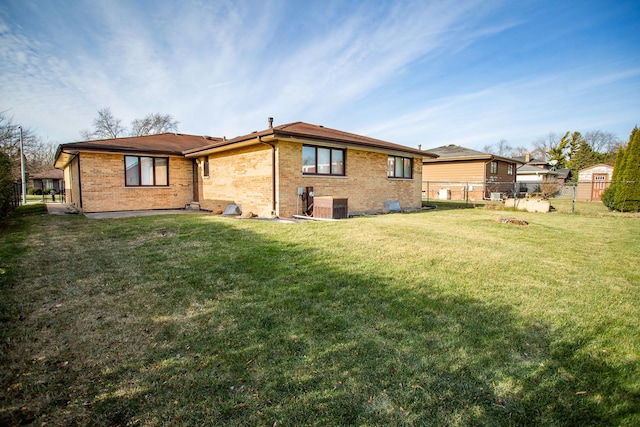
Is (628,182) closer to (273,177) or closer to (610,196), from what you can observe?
(610,196)

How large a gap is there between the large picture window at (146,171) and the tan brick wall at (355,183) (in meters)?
7.90

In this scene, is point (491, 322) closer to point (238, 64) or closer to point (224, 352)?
point (224, 352)

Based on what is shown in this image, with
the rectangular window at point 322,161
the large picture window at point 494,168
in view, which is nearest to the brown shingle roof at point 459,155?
the large picture window at point 494,168

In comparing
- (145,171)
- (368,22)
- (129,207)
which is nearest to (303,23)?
(368,22)

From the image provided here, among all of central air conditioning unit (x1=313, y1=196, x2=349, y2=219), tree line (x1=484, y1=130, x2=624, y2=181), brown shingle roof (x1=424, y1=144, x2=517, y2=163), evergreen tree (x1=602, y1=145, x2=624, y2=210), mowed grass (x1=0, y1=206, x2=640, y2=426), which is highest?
tree line (x1=484, y1=130, x2=624, y2=181)

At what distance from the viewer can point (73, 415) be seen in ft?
6.34

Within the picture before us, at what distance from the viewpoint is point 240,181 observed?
12.8 metres

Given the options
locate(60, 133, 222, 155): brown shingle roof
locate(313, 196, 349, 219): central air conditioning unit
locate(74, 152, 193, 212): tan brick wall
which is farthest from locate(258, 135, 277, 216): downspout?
locate(74, 152, 193, 212): tan brick wall

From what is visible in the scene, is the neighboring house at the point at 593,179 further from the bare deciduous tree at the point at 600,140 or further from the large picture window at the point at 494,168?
the bare deciduous tree at the point at 600,140

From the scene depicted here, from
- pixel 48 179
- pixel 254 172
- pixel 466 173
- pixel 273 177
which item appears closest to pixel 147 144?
pixel 254 172

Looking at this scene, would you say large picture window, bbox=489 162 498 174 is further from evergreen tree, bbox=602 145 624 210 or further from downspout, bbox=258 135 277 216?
downspout, bbox=258 135 277 216

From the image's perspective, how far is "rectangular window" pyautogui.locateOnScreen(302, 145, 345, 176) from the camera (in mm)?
11703

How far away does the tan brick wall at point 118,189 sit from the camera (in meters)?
13.1

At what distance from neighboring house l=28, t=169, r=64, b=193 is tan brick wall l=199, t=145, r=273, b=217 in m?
38.3
